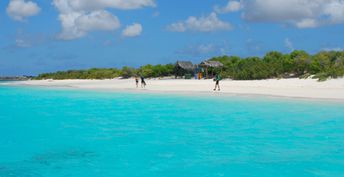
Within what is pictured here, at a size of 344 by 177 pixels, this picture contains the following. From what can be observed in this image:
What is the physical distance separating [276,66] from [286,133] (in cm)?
2217

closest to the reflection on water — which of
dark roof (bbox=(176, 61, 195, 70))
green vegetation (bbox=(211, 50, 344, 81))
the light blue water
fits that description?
the light blue water

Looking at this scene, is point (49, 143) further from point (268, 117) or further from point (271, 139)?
point (268, 117)

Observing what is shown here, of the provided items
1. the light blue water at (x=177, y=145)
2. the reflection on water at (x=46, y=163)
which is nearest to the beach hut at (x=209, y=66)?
the light blue water at (x=177, y=145)

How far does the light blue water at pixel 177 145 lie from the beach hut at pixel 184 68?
96.0ft

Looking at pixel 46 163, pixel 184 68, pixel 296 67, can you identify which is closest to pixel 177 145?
pixel 46 163

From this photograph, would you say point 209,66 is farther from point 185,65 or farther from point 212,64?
point 185,65

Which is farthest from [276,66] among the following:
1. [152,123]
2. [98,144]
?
[98,144]

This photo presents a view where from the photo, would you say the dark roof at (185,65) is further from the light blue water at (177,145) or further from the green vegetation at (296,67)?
the light blue water at (177,145)

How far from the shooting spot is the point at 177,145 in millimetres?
7879

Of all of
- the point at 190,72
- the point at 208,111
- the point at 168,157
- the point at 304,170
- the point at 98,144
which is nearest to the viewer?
the point at 304,170

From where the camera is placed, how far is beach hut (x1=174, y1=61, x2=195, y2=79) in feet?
139

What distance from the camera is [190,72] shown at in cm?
4291

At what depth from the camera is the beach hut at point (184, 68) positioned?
42269 mm

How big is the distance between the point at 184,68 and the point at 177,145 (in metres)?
34.3
